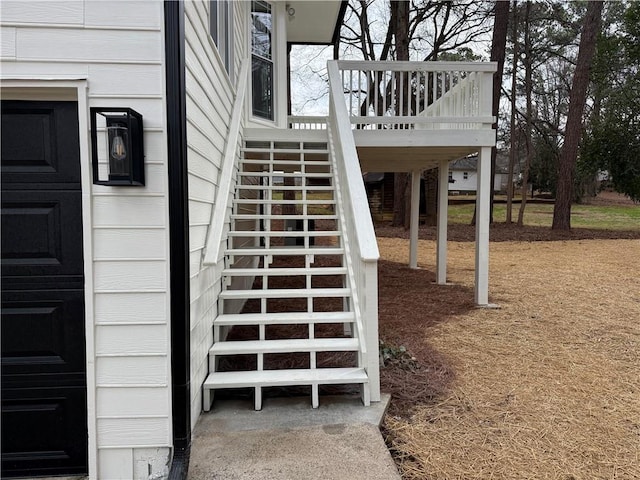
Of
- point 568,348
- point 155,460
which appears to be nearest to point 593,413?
point 568,348

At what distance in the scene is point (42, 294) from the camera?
2297 millimetres

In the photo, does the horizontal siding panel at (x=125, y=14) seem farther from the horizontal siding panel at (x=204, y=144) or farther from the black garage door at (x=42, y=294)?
the horizontal siding panel at (x=204, y=144)

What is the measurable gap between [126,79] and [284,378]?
206cm

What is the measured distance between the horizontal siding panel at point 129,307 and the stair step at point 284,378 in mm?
796

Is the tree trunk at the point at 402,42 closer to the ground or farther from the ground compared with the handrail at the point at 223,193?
farther from the ground

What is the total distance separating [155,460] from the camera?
2.32 m

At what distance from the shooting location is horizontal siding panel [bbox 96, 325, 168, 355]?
2.29 m

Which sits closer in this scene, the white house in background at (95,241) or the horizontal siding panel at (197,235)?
the white house in background at (95,241)

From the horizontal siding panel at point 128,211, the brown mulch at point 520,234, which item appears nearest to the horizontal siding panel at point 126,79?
the horizontal siding panel at point 128,211

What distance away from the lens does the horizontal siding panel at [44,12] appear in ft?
7.00

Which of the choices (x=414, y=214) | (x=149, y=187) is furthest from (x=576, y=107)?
(x=149, y=187)

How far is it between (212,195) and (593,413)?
127 inches

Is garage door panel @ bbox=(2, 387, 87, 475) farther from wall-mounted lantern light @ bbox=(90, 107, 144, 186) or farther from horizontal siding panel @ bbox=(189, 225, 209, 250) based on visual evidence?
wall-mounted lantern light @ bbox=(90, 107, 144, 186)

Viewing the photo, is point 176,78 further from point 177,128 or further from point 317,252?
point 317,252
